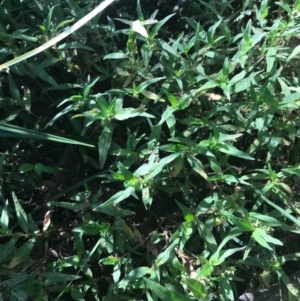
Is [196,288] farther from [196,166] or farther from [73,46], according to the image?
[73,46]

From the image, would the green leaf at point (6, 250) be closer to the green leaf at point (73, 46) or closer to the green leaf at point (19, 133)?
the green leaf at point (19, 133)

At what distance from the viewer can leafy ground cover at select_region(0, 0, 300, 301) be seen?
1.11 meters

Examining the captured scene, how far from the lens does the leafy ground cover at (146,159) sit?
1.11 metres

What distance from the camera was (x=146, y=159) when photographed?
119 cm

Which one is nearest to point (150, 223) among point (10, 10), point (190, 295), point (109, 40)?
point (190, 295)

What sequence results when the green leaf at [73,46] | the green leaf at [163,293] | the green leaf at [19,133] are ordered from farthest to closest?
the green leaf at [73,46]
the green leaf at [19,133]
the green leaf at [163,293]

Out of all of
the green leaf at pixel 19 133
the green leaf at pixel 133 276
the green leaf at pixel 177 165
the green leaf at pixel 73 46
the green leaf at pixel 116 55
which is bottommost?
the green leaf at pixel 133 276

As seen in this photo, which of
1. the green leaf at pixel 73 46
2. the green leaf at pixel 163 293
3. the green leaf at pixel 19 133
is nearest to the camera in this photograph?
the green leaf at pixel 163 293

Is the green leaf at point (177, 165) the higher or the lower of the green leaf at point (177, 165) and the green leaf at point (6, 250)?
the higher

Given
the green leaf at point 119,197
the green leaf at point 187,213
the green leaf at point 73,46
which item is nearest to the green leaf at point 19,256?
the green leaf at point 119,197

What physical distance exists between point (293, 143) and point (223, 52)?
294mm

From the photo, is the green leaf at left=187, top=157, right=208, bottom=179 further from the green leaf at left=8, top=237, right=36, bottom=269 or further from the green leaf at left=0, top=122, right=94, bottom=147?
the green leaf at left=8, top=237, right=36, bottom=269

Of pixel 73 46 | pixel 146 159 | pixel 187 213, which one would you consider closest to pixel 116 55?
pixel 73 46

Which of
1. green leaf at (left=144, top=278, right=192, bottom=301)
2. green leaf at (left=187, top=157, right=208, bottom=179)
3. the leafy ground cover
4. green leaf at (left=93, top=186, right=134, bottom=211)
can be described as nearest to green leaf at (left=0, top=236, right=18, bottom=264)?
the leafy ground cover
